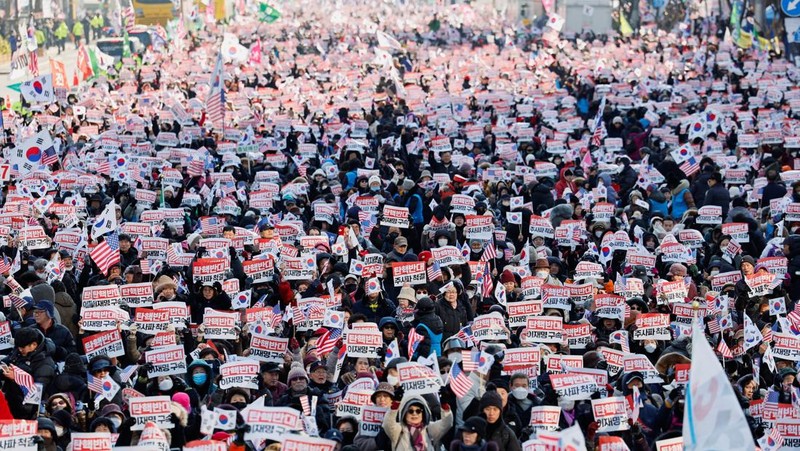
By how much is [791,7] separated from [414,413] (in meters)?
26.6

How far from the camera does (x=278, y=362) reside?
12.8m

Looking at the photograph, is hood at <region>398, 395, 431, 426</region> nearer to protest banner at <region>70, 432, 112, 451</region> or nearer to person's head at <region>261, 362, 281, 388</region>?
protest banner at <region>70, 432, 112, 451</region>

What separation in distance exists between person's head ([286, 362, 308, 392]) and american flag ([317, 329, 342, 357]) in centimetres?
97

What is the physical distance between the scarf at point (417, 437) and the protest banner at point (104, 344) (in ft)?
12.0

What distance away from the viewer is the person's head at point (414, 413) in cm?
1010

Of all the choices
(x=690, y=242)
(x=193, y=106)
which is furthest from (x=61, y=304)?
(x=193, y=106)

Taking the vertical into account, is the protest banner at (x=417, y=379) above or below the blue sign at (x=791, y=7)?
above

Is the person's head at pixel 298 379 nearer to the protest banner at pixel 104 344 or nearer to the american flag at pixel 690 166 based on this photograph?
the protest banner at pixel 104 344

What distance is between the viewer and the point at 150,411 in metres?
10.6

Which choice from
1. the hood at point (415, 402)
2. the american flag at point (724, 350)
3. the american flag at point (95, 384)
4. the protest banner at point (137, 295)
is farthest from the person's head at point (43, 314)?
the american flag at point (724, 350)

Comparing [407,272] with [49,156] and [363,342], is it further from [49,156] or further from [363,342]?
[49,156]

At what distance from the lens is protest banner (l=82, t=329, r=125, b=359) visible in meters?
12.8

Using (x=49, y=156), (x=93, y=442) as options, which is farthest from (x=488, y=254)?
(x=49, y=156)

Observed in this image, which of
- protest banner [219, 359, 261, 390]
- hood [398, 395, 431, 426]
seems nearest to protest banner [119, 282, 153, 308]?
protest banner [219, 359, 261, 390]
